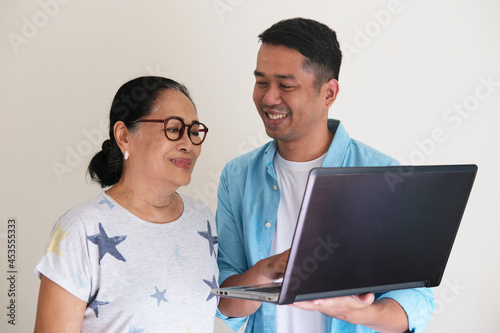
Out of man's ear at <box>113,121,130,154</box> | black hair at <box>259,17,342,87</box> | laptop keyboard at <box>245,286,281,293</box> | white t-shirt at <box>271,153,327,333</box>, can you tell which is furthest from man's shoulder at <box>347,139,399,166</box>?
man's ear at <box>113,121,130,154</box>

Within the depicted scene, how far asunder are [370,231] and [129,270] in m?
0.67

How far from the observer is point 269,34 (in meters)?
2.01

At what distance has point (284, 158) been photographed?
2055 mm

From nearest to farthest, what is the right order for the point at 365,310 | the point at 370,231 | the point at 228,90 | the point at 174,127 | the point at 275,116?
the point at 370,231 < the point at 365,310 < the point at 174,127 < the point at 275,116 < the point at 228,90

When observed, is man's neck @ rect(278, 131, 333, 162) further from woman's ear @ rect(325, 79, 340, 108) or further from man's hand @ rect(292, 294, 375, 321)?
man's hand @ rect(292, 294, 375, 321)

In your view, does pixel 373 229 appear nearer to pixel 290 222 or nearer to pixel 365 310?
pixel 365 310

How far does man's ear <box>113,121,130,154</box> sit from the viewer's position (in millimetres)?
1695

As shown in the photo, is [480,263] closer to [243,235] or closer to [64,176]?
[243,235]

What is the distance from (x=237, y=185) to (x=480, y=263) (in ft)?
4.62

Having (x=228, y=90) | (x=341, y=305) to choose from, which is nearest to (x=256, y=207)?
(x=341, y=305)

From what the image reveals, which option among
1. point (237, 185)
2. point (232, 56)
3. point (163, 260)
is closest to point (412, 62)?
point (232, 56)

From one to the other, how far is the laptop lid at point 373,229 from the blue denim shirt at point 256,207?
16.6 inches

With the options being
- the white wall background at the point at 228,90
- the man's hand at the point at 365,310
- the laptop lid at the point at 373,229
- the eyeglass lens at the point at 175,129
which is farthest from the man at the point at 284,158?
the white wall background at the point at 228,90

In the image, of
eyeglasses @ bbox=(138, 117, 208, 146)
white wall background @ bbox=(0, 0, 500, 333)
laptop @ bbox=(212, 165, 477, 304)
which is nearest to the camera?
laptop @ bbox=(212, 165, 477, 304)
